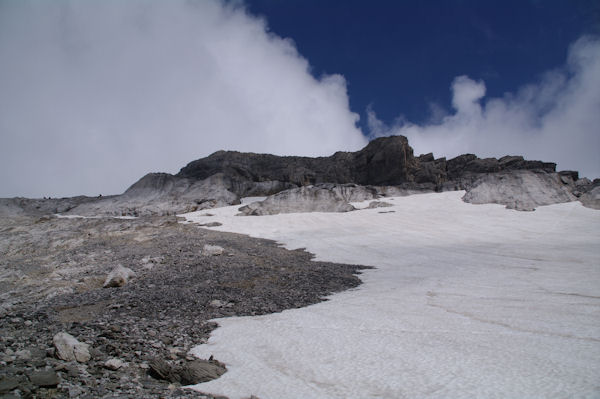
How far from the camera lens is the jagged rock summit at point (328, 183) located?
40688 millimetres

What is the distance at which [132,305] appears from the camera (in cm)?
764

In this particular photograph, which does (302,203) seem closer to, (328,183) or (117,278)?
(328,183)

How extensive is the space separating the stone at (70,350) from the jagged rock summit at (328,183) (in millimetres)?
41716

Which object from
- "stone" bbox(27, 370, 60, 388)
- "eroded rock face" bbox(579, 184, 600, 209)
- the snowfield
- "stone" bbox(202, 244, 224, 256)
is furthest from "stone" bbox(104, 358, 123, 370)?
"eroded rock face" bbox(579, 184, 600, 209)

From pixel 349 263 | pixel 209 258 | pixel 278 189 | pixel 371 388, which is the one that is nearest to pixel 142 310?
pixel 371 388

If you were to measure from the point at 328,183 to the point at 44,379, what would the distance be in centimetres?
5212

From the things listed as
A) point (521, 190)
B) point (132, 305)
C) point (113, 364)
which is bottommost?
point (132, 305)

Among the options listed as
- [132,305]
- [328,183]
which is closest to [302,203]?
[328,183]

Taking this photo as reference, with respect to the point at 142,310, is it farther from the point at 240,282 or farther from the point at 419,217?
the point at 419,217

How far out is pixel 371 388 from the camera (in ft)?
12.4

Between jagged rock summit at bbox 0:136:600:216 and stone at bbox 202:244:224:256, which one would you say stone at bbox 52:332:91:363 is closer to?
stone at bbox 202:244:224:256

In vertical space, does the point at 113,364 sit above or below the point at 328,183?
below

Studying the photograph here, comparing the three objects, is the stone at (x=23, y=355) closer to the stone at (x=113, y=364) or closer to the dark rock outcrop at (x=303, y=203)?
the stone at (x=113, y=364)

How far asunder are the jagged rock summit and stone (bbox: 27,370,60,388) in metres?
42.2
